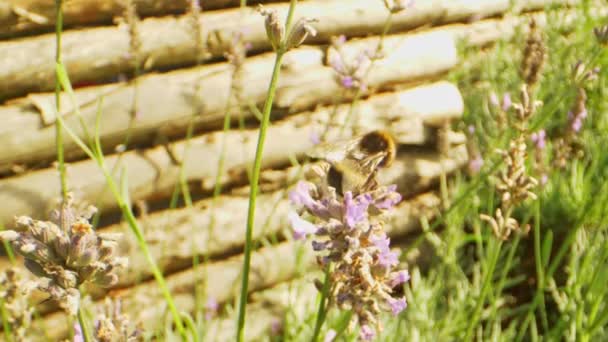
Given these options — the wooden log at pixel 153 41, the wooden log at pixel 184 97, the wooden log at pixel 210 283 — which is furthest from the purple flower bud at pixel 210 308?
the wooden log at pixel 153 41

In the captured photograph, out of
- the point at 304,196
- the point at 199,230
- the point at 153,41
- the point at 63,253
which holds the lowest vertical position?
the point at 304,196

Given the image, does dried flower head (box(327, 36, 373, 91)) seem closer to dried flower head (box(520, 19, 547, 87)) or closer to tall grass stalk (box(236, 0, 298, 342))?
dried flower head (box(520, 19, 547, 87))

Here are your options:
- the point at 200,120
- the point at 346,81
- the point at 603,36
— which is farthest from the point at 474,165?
the point at 603,36

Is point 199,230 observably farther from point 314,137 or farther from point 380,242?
point 380,242

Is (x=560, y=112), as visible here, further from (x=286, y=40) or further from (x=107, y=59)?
(x=286, y=40)

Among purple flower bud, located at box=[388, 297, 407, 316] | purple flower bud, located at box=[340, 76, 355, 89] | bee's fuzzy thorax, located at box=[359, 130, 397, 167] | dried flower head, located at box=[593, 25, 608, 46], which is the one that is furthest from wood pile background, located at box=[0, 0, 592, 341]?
purple flower bud, located at box=[388, 297, 407, 316]

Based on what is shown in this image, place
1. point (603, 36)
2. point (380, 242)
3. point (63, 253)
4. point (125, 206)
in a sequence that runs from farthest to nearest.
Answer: point (603, 36)
point (125, 206)
point (380, 242)
point (63, 253)

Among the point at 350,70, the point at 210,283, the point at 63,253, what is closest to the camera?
the point at 63,253
